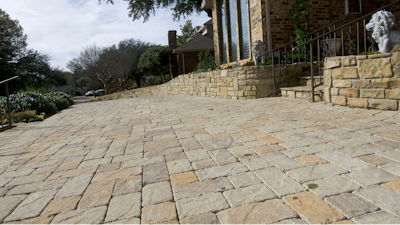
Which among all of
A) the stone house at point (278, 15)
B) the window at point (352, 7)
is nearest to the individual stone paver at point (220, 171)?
the stone house at point (278, 15)

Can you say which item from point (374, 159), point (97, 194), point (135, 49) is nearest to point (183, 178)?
point (97, 194)

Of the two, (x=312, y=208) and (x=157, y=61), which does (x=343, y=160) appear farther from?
(x=157, y=61)

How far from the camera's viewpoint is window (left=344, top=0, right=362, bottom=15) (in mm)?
9266

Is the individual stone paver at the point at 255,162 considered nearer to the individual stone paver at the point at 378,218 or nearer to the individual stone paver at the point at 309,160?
the individual stone paver at the point at 309,160

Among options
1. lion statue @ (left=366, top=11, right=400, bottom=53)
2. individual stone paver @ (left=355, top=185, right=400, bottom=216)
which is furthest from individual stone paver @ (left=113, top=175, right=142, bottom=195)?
lion statue @ (left=366, top=11, right=400, bottom=53)

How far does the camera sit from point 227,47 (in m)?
12.4

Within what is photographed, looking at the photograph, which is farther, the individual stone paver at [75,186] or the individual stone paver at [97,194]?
the individual stone paver at [75,186]

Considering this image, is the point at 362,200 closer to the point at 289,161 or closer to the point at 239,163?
the point at 289,161

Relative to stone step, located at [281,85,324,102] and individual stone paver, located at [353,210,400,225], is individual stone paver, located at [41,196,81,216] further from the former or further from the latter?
stone step, located at [281,85,324,102]

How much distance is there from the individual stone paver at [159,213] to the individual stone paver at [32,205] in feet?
2.50

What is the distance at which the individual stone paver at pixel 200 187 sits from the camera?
5.87ft

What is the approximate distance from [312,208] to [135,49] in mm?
34348

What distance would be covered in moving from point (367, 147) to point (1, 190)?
11.2ft

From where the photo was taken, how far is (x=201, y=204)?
5.36ft
